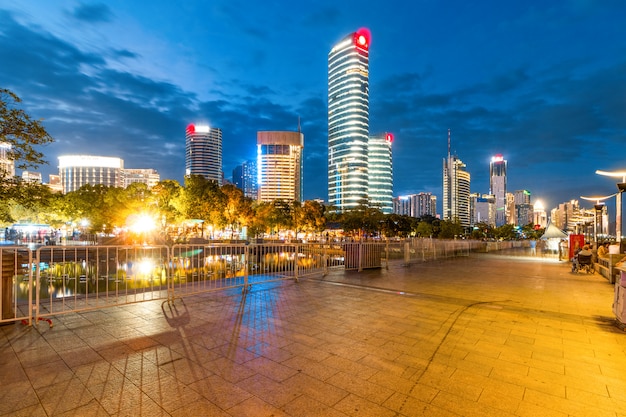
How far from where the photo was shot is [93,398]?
317cm

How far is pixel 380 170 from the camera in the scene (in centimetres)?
16288

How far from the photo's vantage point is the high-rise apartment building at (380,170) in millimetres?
160375

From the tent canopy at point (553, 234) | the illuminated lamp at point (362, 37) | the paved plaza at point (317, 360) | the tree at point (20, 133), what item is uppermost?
the illuminated lamp at point (362, 37)

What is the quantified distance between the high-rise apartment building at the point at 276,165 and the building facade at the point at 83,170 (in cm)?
7562

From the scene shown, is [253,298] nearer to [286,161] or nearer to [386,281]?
[386,281]

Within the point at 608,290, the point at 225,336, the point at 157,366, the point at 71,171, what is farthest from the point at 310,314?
the point at 71,171

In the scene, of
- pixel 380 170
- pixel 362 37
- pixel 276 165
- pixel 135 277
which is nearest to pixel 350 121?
pixel 380 170

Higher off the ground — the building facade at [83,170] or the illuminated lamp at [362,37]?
the illuminated lamp at [362,37]

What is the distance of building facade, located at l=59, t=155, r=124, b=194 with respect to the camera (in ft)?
488

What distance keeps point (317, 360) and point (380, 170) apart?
164 m

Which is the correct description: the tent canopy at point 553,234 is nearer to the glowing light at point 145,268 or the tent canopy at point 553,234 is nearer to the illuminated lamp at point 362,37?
the glowing light at point 145,268

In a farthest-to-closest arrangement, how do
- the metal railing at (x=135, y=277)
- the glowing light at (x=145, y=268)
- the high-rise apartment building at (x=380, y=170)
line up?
the high-rise apartment building at (x=380, y=170), the glowing light at (x=145, y=268), the metal railing at (x=135, y=277)

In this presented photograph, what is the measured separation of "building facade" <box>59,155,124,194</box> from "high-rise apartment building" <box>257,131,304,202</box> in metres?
75.6

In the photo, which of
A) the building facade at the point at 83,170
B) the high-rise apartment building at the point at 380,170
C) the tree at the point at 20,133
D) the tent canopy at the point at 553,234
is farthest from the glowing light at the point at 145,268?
the building facade at the point at 83,170
